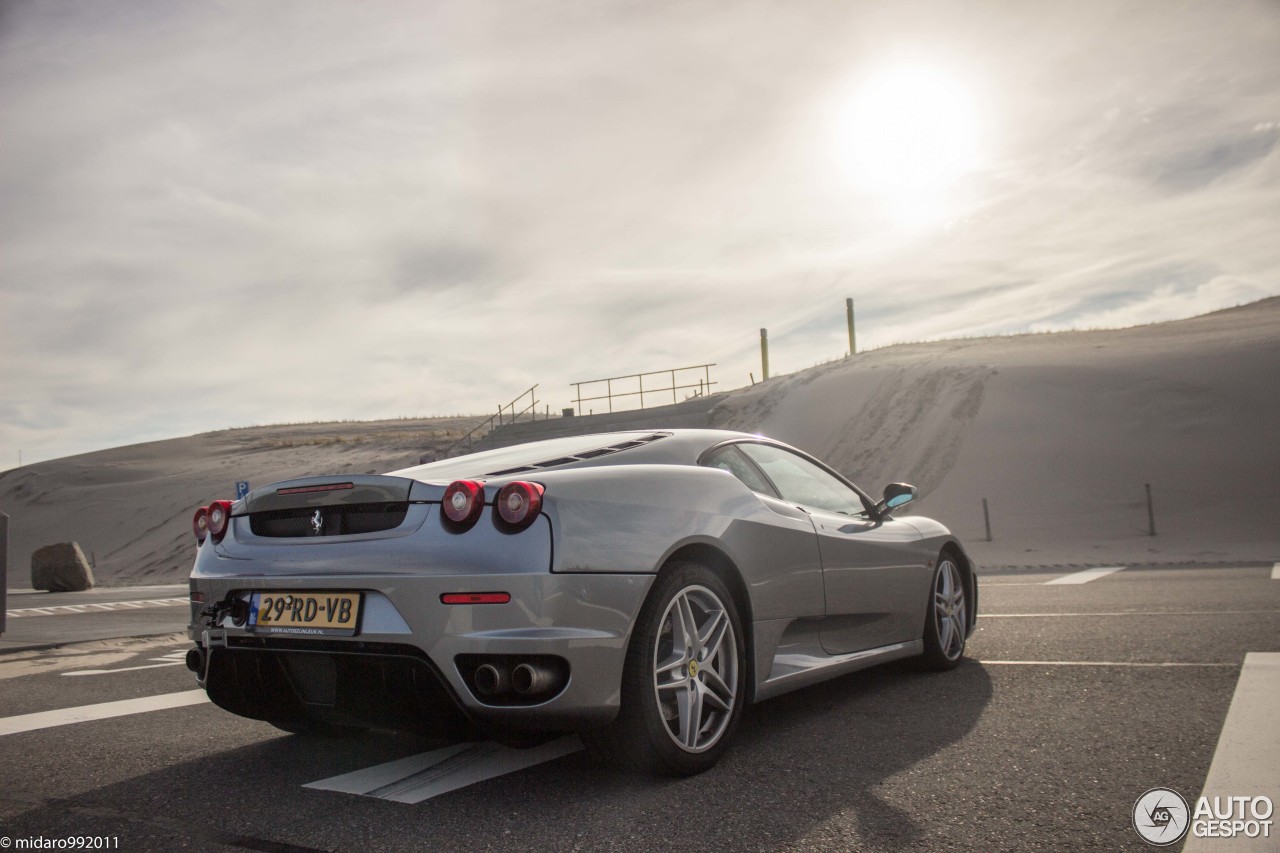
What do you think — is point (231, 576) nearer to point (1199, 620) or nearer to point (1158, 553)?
point (1199, 620)

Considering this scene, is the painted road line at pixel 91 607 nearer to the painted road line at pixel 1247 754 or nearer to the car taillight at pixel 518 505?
the car taillight at pixel 518 505

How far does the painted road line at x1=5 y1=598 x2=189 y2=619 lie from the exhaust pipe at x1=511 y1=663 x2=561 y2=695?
10.8m

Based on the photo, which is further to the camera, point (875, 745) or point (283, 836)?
point (875, 745)

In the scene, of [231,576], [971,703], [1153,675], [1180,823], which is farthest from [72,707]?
[1153,675]

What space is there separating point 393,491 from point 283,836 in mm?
1047

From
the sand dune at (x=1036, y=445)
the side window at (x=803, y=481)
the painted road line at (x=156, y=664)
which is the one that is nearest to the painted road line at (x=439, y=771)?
the side window at (x=803, y=481)

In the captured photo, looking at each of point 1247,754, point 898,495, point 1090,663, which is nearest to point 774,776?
point 1247,754

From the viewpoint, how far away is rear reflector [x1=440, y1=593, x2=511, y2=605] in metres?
2.86

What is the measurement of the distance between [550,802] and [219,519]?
1693mm

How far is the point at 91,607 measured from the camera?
12812mm

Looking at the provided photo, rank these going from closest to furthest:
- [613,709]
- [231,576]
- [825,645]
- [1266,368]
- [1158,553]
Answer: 1. [613,709]
2. [231,576]
3. [825,645]
4. [1158,553]
5. [1266,368]

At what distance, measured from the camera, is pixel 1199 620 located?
6484 millimetres

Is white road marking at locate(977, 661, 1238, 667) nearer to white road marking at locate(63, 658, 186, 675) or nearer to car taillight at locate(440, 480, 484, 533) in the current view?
car taillight at locate(440, 480, 484, 533)

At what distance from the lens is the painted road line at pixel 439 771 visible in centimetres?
315
